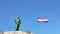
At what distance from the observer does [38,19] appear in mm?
41156

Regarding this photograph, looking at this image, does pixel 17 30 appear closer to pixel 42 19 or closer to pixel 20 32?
pixel 20 32

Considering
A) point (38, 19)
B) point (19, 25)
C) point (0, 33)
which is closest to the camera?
point (0, 33)

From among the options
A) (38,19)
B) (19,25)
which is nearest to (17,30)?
(19,25)

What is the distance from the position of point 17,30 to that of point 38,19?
4670 millimetres

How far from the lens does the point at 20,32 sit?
120 ft

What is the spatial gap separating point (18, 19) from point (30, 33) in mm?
2913

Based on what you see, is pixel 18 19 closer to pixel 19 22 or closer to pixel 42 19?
pixel 19 22

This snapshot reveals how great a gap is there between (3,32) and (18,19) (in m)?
3.23

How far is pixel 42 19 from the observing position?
40.8m

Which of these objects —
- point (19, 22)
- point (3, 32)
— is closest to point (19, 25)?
point (19, 22)

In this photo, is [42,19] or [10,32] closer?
[10,32]

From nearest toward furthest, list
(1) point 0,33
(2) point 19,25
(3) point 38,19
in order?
(1) point 0,33
(2) point 19,25
(3) point 38,19

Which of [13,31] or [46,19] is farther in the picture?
[46,19]

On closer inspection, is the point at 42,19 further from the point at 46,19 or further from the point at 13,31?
the point at 13,31
